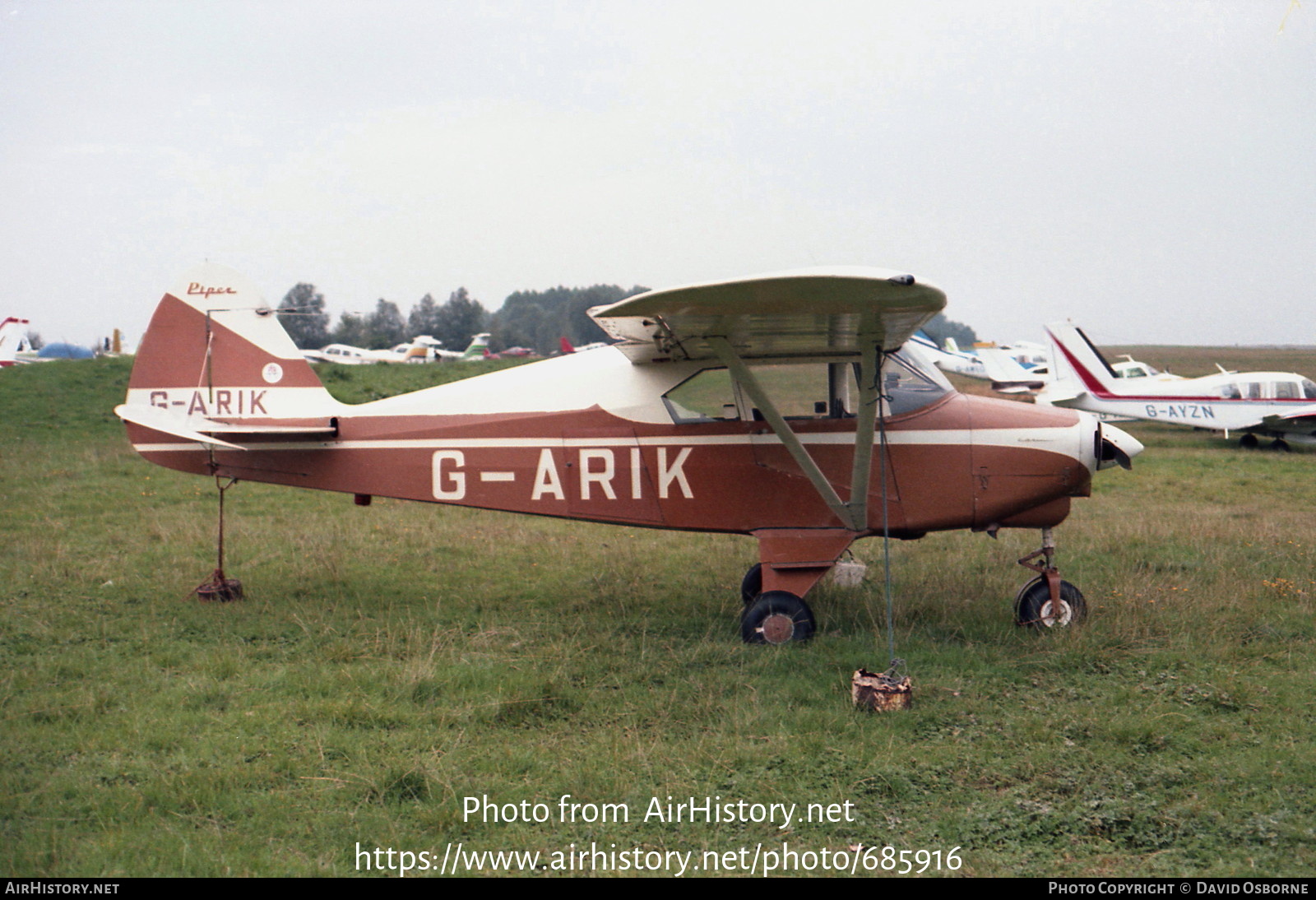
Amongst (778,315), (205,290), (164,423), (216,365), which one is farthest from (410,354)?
(778,315)

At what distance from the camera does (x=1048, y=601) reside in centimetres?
697

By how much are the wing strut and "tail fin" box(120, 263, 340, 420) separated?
12.5 feet

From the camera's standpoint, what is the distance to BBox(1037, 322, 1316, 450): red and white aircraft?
22359 mm

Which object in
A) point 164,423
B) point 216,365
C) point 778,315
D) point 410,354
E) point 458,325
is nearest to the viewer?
point 778,315

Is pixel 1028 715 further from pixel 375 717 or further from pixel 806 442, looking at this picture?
pixel 375 717

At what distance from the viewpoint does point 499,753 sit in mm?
4793

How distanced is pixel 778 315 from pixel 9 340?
2713 centimetres

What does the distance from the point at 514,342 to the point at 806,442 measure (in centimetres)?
7482

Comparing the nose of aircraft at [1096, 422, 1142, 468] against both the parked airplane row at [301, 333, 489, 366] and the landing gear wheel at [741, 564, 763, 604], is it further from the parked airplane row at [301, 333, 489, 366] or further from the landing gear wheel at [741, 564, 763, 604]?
the parked airplane row at [301, 333, 489, 366]

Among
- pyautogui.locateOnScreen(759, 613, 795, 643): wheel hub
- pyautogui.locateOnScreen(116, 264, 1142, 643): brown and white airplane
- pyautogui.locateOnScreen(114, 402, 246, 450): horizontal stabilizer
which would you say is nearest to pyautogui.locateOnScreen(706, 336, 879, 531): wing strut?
pyautogui.locateOnScreen(116, 264, 1142, 643): brown and white airplane

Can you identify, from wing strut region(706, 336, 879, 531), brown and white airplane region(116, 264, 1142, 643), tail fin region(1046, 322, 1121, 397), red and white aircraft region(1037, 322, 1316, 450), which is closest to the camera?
Answer: wing strut region(706, 336, 879, 531)

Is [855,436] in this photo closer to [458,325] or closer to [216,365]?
[216,365]

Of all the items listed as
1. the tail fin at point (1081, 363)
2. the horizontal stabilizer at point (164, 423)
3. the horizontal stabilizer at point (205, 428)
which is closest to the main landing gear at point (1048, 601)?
the horizontal stabilizer at point (205, 428)

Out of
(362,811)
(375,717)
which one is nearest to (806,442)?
(375,717)
